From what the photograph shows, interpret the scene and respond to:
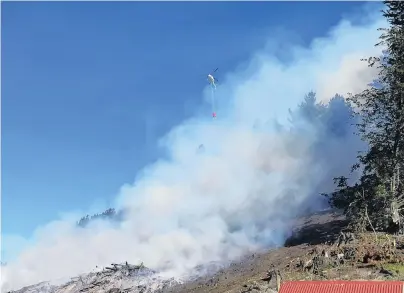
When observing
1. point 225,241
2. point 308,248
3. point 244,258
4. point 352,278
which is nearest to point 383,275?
point 352,278

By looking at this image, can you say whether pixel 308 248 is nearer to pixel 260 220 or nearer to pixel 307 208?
pixel 260 220

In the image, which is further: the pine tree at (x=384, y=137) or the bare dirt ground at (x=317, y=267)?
the pine tree at (x=384, y=137)

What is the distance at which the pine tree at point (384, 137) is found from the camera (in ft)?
102

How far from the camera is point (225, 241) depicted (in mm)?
44625

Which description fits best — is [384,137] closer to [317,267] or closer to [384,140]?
[384,140]

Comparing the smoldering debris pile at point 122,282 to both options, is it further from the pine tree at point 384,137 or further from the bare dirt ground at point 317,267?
the pine tree at point 384,137

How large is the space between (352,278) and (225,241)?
22020 millimetres

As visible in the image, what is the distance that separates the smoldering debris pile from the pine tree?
14.2 meters

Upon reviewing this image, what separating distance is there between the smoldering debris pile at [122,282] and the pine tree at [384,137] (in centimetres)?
1417

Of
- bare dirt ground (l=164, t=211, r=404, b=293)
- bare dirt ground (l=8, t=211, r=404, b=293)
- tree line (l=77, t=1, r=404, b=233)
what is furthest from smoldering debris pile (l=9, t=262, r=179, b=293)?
tree line (l=77, t=1, r=404, b=233)

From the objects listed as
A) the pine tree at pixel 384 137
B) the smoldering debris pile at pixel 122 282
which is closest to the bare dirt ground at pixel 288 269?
the smoldering debris pile at pixel 122 282

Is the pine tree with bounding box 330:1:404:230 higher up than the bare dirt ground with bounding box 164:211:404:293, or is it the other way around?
the pine tree with bounding box 330:1:404:230

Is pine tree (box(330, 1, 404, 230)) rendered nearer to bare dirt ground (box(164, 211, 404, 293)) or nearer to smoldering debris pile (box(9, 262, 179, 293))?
bare dirt ground (box(164, 211, 404, 293))

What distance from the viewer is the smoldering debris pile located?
32719mm
